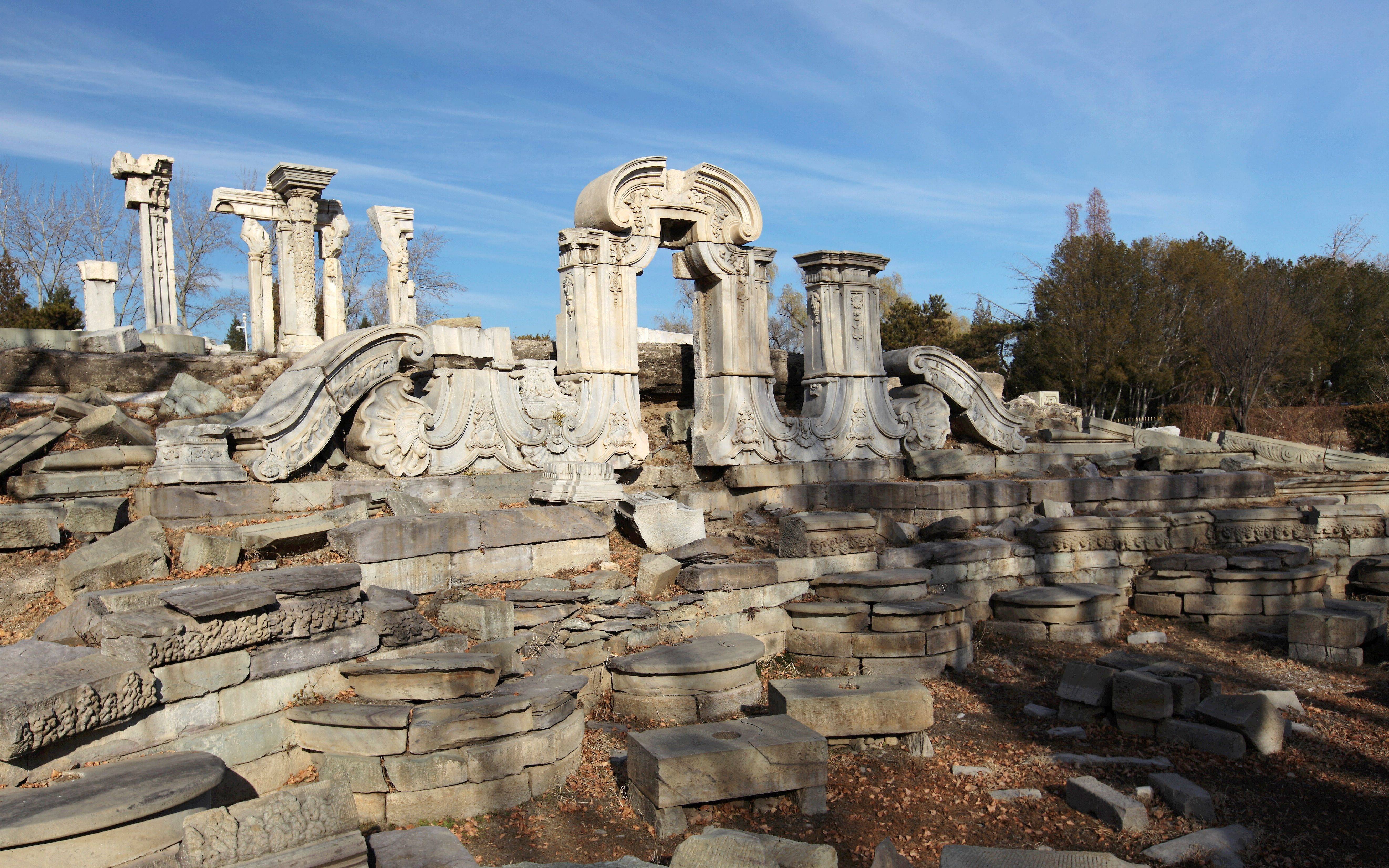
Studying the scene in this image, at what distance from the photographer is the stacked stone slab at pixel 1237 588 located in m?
8.00

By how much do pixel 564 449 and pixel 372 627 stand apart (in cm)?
318

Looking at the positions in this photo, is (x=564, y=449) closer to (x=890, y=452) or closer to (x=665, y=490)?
(x=665, y=490)

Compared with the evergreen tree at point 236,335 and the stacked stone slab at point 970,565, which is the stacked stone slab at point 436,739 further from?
the evergreen tree at point 236,335

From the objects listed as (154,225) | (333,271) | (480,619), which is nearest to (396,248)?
(333,271)

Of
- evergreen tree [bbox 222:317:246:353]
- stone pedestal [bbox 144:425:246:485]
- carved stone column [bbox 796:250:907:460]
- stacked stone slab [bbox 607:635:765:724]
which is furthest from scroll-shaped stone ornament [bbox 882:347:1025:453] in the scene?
evergreen tree [bbox 222:317:246:353]

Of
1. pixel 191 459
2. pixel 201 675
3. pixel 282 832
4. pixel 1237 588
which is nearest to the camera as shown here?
pixel 282 832

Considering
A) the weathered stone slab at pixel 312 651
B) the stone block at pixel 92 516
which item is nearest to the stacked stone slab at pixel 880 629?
the weathered stone slab at pixel 312 651

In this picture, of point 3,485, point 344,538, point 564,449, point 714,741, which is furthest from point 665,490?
point 3,485

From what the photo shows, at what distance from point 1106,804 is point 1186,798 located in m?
0.41

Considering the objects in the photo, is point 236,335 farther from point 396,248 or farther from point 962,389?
point 962,389

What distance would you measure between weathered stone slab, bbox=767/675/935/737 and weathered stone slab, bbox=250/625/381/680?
2.28 metres

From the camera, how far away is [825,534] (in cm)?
718

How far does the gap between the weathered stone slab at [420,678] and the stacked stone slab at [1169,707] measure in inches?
146

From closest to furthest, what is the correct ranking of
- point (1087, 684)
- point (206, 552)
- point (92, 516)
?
1. point (206, 552)
2. point (92, 516)
3. point (1087, 684)
